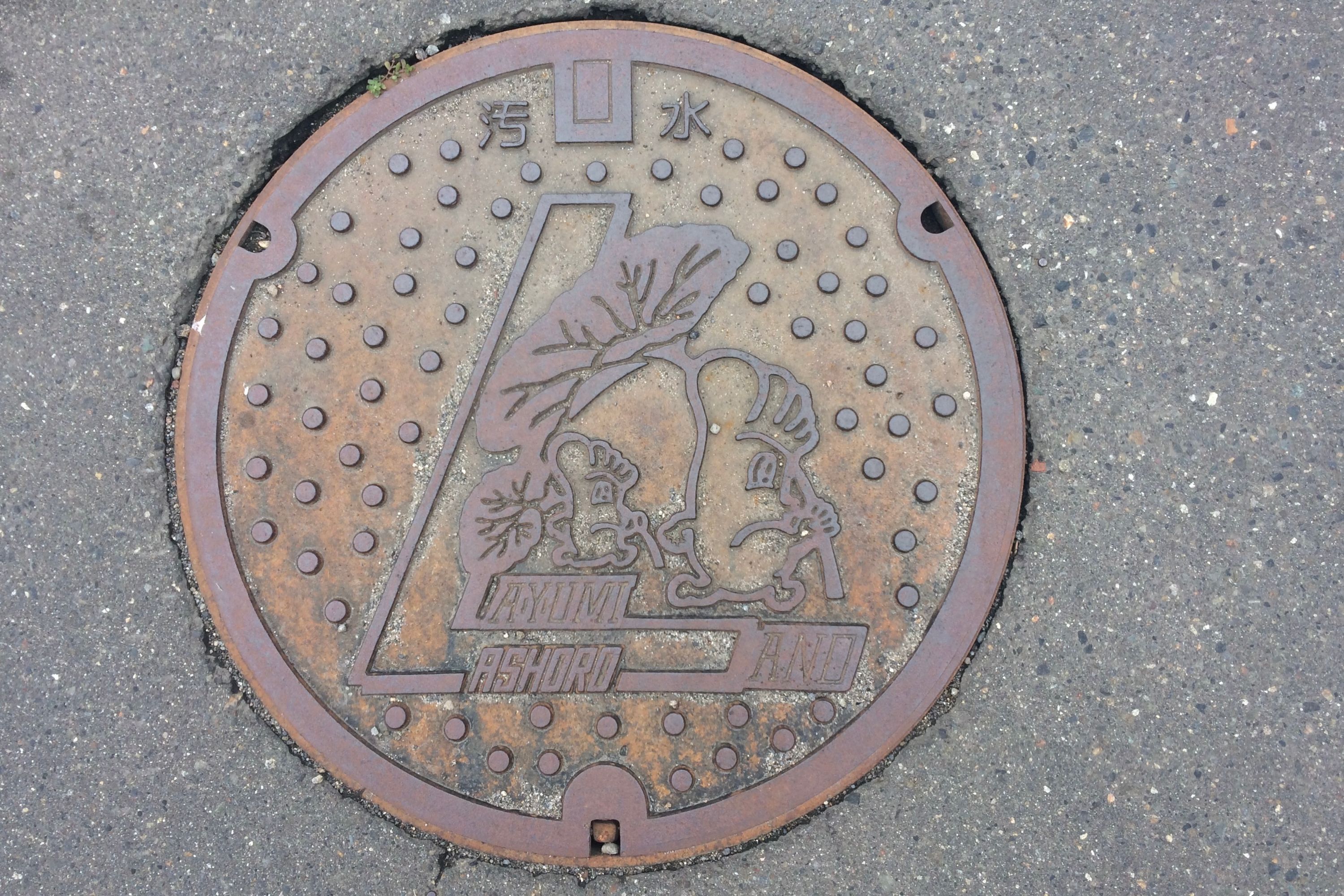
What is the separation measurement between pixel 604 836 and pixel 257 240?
1.66 metres

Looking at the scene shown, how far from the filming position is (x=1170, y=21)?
1.98 metres

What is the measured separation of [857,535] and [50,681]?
1964mm

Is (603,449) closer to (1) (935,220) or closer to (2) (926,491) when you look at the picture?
(2) (926,491)

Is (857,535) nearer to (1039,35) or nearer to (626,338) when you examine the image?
(626,338)

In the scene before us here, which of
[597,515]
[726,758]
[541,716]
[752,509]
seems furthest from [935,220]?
[541,716]

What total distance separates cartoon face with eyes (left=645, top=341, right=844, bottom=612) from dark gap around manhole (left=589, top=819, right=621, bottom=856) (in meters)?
0.53

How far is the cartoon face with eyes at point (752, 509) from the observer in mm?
1808

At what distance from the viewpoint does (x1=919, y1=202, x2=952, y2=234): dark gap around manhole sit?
1.93 meters

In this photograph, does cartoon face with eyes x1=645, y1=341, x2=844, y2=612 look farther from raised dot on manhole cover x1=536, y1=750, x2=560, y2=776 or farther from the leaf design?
raised dot on manhole cover x1=536, y1=750, x2=560, y2=776

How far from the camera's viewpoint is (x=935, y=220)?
6.44 feet

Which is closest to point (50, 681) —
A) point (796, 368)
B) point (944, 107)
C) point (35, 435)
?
point (35, 435)

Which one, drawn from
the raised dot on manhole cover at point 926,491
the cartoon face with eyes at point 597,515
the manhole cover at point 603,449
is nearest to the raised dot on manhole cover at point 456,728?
the manhole cover at point 603,449

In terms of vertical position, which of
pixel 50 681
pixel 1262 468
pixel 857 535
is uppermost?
pixel 1262 468

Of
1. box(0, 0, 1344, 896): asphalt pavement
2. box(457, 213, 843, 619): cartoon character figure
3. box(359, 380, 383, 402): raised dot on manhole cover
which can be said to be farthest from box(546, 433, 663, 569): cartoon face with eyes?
box(0, 0, 1344, 896): asphalt pavement
